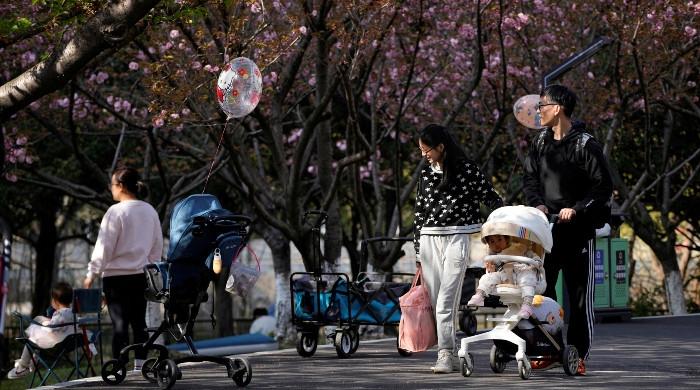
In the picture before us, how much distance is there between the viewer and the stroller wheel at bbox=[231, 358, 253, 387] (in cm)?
955

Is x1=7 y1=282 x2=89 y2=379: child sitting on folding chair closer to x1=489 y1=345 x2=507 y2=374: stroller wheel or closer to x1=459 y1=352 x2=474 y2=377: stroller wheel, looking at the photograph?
x1=459 y1=352 x2=474 y2=377: stroller wheel

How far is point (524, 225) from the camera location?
949 cm

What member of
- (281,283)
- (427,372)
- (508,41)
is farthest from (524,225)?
(281,283)

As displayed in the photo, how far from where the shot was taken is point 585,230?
989 centimetres

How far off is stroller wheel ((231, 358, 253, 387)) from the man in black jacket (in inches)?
86.9

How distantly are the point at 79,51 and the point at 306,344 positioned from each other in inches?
135

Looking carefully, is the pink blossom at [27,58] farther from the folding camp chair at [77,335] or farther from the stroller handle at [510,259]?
the stroller handle at [510,259]

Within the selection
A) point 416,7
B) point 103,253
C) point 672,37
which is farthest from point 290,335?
point 103,253

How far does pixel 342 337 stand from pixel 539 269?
9.68ft

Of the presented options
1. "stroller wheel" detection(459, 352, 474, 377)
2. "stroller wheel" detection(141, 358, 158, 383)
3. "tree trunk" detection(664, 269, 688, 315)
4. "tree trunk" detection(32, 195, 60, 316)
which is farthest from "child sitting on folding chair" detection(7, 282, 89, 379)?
"tree trunk" detection(32, 195, 60, 316)

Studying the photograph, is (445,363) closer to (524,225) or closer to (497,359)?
(497,359)

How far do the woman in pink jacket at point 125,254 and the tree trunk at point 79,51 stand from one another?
927 mm

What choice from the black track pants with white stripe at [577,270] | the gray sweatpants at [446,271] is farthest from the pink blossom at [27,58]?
the black track pants with white stripe at [577,270]

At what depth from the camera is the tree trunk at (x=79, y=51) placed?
10.3 m
